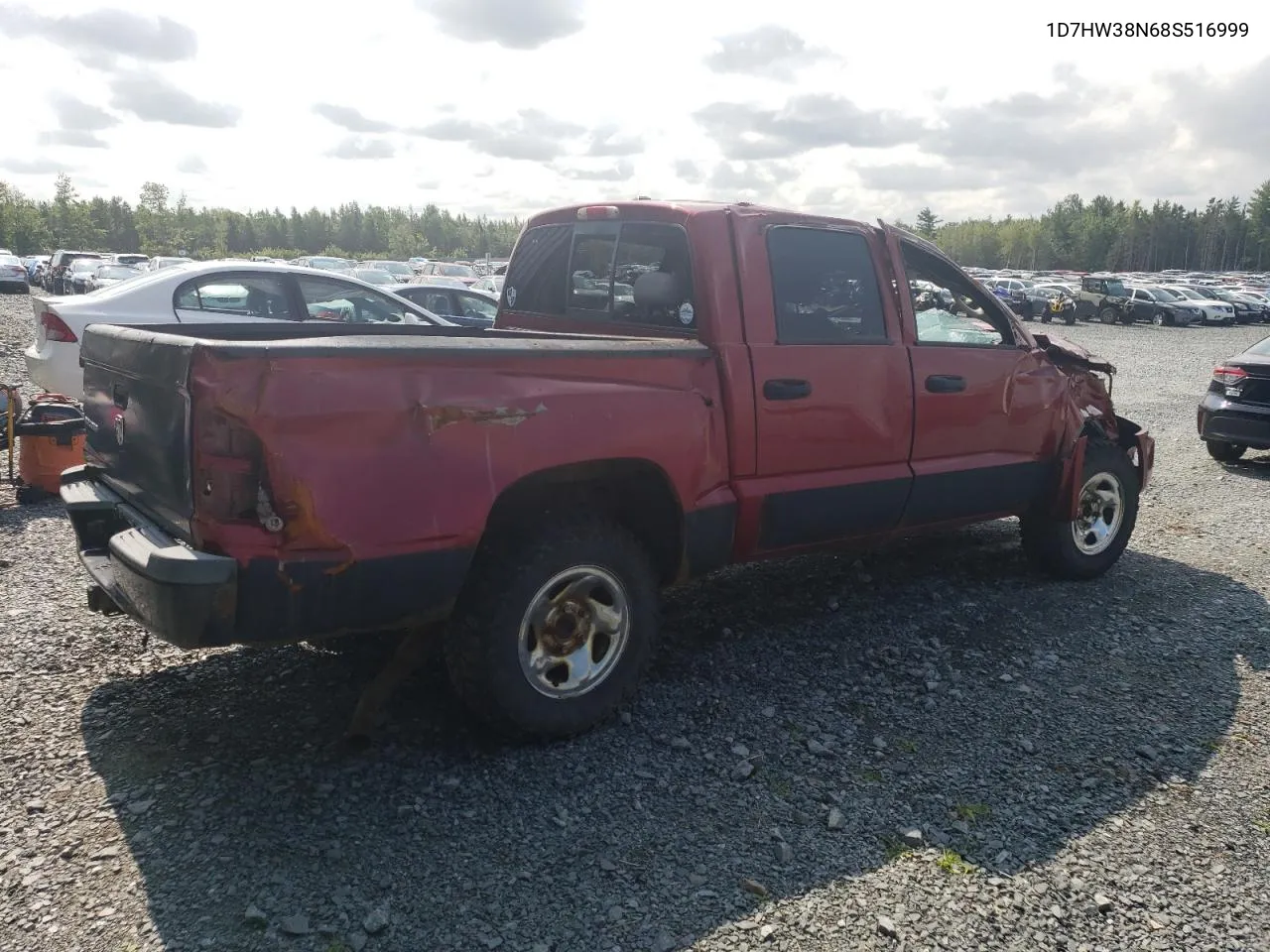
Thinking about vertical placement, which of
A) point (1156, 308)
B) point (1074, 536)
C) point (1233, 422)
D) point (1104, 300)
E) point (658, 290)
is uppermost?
point (658, 290)

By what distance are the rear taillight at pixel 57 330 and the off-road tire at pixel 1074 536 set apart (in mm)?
7293

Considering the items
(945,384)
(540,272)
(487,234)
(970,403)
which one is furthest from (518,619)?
(487,234)

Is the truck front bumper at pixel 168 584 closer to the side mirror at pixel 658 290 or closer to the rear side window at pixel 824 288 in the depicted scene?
the side mirror at pixel 658 290

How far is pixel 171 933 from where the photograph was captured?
8.76 ft

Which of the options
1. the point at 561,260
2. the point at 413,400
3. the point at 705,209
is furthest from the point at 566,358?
the point at 561,260

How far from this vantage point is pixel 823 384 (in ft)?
14.5

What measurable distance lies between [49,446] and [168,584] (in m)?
4.73

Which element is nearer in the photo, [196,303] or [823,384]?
[823,384]

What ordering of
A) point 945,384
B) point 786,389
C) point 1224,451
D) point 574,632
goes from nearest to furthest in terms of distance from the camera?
point 574,632 → point 786,389 → point 945,384 → point 1224,451

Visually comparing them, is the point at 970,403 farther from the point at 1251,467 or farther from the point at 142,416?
the point at 1251,467

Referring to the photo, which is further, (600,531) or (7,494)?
(7,494)

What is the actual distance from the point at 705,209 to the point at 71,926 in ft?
11.2

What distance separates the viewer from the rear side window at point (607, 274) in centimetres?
438

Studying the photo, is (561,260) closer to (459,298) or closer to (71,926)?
(71,926)
